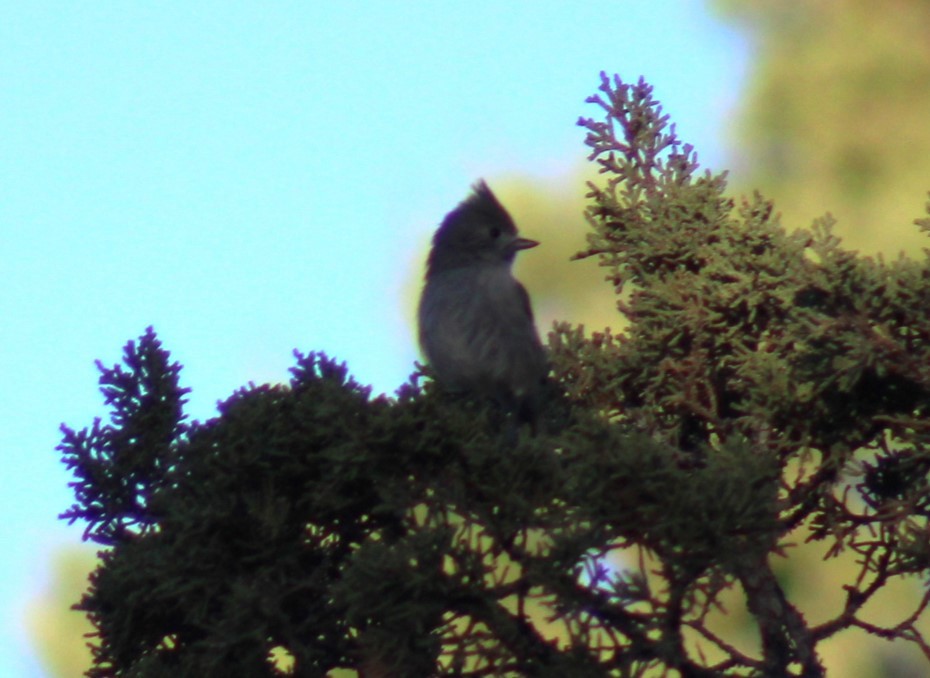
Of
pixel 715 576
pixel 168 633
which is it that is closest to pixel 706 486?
pixel 715 576

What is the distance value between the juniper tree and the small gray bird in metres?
1.53

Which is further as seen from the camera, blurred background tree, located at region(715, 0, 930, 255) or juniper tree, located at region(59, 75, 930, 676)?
blurred background tree, located at region(715, 0, 930, 255)

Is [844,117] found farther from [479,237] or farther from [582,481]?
[582,481]

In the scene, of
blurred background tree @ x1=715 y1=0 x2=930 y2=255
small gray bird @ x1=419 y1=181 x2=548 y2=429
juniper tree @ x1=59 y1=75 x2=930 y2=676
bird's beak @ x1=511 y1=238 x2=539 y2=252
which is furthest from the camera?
blurred background tree @ x1=715 y1=0 x2=930 y2=255

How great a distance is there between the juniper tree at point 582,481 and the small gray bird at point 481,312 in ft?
5.02

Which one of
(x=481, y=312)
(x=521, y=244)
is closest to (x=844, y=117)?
(x=521, y=244)

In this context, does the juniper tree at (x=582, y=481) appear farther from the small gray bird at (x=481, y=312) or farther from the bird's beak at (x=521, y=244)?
the bird's beak at (x=521, y=244)

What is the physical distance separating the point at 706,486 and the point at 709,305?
91 centimetres

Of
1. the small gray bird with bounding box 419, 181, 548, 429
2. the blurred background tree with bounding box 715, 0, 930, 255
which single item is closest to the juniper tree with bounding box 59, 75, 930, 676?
the small gray bird with bounding box 419, 181, 548, 429

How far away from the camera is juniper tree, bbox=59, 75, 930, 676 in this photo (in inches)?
104

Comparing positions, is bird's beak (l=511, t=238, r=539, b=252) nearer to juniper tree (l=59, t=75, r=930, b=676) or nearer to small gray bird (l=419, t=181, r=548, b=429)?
small gray bird (l=419, t=181, r=548, b=429)

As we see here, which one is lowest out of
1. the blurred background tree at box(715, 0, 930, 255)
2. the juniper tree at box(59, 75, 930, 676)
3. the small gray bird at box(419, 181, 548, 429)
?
the juniper tree at box(59, 75, 930, 676)

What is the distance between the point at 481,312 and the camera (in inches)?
214

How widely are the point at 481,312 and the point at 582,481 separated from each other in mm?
2816
